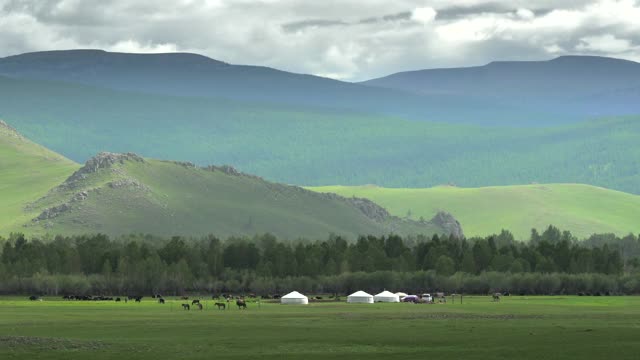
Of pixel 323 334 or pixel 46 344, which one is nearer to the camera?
pixel 46 344

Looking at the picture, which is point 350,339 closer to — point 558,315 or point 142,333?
point 142,333

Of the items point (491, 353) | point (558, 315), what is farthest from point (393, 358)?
point (558, 315)

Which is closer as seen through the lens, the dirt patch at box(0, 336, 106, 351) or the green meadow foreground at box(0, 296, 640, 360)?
the green meadow foreground at box(0, 296, 640, 360)

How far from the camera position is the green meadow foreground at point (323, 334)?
113938mm

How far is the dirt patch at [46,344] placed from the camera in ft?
388

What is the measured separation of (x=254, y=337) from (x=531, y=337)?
27686mm

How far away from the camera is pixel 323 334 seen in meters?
136

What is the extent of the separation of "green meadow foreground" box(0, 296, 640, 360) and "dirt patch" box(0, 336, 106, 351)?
0.09 m

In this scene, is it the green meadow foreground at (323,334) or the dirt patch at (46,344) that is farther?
the dirt patch at (46,344)

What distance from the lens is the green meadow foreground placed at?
113938 millimetres

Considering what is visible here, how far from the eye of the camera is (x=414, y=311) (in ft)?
623

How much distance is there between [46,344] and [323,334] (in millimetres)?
29774

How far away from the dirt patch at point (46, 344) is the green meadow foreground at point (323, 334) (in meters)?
0.09

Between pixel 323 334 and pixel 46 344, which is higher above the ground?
pixel 323 334
